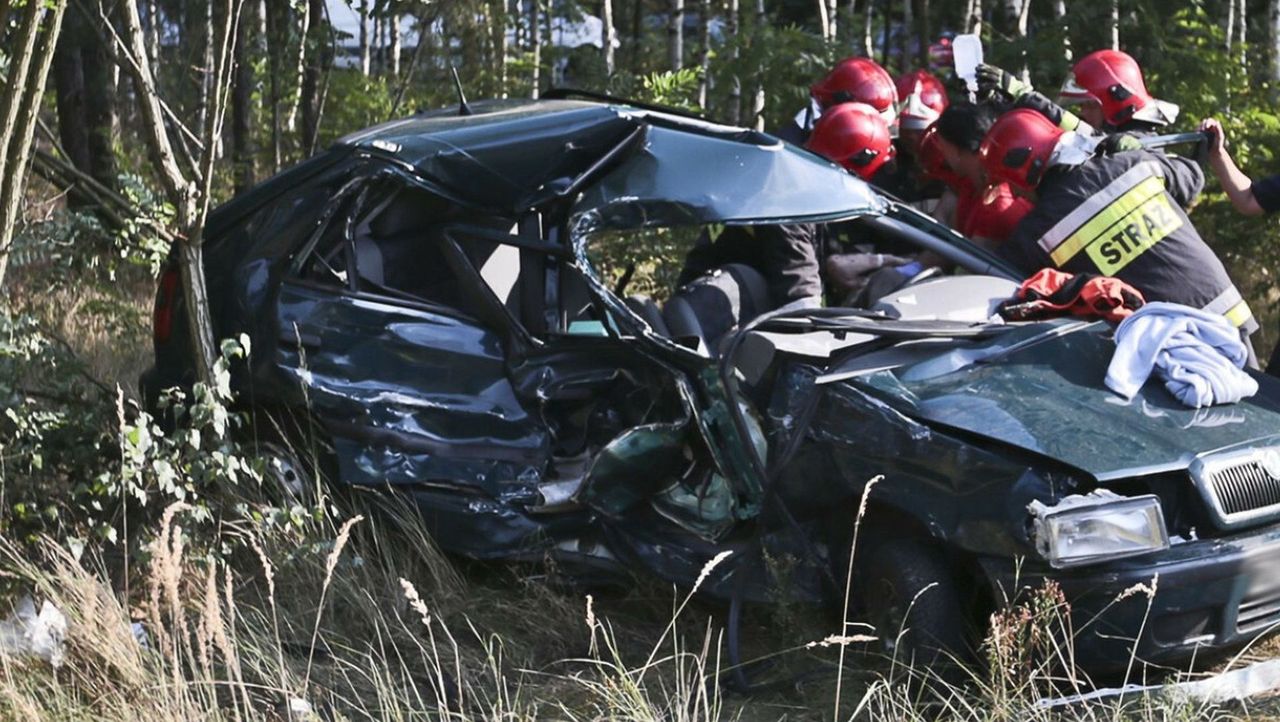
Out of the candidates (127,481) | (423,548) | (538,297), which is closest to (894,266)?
(538,297)

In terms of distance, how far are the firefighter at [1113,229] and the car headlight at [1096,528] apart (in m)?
1.96

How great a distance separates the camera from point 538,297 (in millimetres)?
5199

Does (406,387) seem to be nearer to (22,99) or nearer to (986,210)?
(22,99)

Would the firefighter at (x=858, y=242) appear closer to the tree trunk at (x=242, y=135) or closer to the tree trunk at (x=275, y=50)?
the tree trunk at (x=275, y=50)

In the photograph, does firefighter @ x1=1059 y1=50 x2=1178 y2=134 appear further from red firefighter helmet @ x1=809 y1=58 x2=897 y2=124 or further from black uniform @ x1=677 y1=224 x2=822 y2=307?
black uniform @ x1=677 y1=224 x2=822 y2=307

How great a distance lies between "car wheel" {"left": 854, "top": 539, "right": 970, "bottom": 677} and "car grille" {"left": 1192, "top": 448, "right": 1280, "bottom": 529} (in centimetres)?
68

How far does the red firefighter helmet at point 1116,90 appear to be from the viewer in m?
7.17

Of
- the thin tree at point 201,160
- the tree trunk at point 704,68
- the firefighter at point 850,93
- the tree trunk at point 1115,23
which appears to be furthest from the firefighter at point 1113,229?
the tree trunk at point 1115,23

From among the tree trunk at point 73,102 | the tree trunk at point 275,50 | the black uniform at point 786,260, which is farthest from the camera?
the tree trunk at point 73,102

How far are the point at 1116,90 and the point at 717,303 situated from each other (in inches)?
110

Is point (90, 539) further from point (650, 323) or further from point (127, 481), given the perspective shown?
point (650, 323)

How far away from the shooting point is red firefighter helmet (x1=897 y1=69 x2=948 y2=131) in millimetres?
7754

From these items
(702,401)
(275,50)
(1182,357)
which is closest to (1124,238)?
(1182,357)

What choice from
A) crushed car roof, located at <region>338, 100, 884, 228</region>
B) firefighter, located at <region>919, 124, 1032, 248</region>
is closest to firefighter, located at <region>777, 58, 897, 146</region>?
firefighter, located at <region>919, 124, 1032, 248</region>
